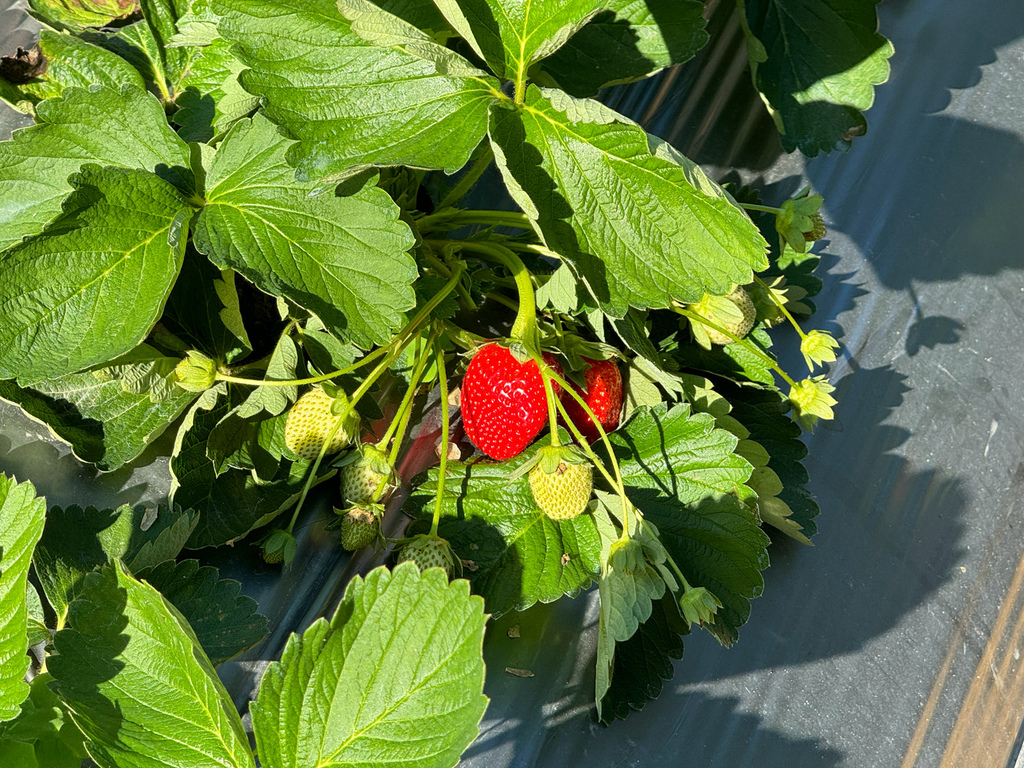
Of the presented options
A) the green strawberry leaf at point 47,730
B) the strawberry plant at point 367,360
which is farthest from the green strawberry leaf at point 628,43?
the green strawberry leaf at point 47,730

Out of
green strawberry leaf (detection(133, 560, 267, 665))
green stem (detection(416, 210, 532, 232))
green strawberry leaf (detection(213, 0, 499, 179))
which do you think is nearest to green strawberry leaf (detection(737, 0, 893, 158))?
green stem (detection(416, 210, 532, 232))

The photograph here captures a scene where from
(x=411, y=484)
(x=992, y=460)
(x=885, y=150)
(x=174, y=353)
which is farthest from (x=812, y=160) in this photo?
(x=174, y=353)

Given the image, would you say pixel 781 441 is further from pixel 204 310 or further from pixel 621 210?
pixel 204 310

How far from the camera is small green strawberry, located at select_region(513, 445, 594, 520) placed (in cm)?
65

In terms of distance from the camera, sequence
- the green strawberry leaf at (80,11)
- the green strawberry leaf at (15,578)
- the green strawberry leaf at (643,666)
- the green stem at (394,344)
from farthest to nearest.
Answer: the green strawberry leaf at (80,11) < the green strawberry leaf at (643,666) < the green stem at (394,344) < the green strawberry leaf at (15,578)

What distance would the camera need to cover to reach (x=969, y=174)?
1.00m

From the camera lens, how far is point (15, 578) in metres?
0.53

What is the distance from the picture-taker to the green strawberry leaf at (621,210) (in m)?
0.57

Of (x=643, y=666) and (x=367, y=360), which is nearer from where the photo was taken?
(x=367, y=360)

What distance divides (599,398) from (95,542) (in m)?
0.40

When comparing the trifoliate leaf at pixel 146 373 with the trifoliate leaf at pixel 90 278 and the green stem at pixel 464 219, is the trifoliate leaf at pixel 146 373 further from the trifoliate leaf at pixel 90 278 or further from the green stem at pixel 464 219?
the green stem at pixel 464 219

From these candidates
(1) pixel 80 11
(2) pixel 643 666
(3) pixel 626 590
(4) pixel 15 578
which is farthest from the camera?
(1) pixel 80 11

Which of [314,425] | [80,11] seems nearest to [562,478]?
[314,425]

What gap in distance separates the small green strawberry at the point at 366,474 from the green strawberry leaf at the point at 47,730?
0.76 feet
